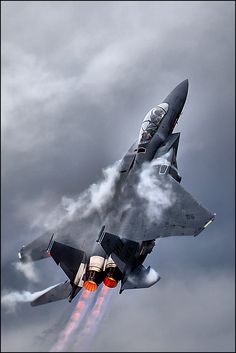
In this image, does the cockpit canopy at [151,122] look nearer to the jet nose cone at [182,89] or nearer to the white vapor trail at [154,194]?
the jet nose cone at [182,89]

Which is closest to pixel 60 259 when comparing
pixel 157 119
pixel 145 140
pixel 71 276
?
pixel 71 276

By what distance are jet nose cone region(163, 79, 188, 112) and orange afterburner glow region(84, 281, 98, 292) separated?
16.3m

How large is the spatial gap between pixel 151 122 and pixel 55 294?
14.2m

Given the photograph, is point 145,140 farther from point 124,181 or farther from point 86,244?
point 86,244

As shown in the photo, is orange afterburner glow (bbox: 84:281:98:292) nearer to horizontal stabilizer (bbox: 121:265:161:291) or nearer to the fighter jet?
the fighter jet

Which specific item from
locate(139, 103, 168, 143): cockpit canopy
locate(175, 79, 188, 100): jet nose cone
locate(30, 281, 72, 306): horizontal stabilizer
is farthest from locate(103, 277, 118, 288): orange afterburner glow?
locate(175, 79, 188, 100): jet nose cone

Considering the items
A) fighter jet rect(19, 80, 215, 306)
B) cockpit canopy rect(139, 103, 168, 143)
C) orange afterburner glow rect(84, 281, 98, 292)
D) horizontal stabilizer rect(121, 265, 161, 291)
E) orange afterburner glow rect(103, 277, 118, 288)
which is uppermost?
cockpit canopy rect(139, 103, 168, 143)

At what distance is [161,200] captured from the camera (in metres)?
34.2

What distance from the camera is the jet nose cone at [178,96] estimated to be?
4322cm

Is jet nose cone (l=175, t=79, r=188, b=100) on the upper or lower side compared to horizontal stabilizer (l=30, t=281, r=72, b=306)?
upper

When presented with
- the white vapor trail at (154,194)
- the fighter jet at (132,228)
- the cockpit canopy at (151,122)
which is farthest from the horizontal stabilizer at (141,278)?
the cockpit canopy at (151,122)

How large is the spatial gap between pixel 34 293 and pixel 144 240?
887 centimetres

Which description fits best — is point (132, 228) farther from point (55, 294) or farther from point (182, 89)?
point (182, 89)

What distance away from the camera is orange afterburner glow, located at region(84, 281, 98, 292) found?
32656 millimetres
